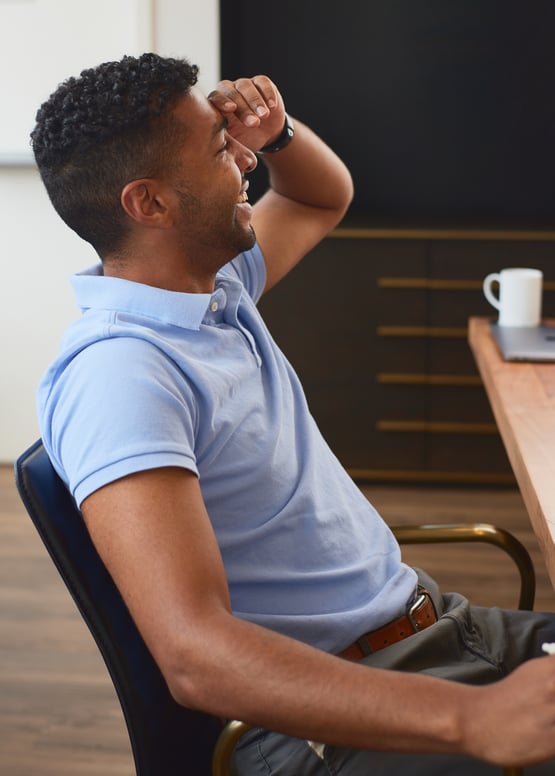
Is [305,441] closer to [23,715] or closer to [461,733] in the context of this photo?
[461,733]

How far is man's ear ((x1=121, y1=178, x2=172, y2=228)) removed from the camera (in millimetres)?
1317

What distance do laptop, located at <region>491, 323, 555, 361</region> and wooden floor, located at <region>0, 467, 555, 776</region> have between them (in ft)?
2.50

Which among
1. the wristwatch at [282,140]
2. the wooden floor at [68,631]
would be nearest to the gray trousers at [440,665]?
the wristwatch at [282,140]

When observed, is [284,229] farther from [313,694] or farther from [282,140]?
[313,694]

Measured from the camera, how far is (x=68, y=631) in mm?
2844

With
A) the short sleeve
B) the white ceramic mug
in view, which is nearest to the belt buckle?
the short sleeve

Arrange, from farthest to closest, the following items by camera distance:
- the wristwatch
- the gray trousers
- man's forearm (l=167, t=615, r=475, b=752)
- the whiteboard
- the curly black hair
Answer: the whiteboard
the wristwatch
the curly black hair
the gray trousers
man's forearm (l=167, t=615, r=475, b=752)

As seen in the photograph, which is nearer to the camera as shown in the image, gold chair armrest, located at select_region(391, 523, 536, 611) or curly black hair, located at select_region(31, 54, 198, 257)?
curly black hair, located at select_region(31, 54, 198, 257)

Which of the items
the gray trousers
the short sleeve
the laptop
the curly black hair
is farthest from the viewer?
the laptop

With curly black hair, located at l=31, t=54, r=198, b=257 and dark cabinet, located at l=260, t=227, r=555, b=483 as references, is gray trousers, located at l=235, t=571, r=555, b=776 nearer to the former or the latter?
curly black hair, located at l=31, t=54, r=198, b=257

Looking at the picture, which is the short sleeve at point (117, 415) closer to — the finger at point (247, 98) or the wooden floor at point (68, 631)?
the finger at point (247, 98)

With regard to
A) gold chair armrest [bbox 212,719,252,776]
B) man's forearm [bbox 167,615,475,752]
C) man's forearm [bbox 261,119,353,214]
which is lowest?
gold chair armrest [bbox 212,719,252,776]

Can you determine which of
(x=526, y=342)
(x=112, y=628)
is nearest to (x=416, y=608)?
(x=112, y=628)

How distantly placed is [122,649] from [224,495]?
0.68 feet
